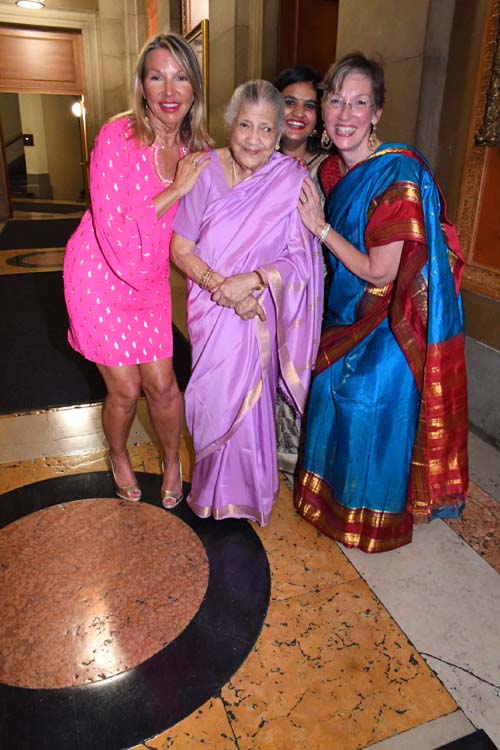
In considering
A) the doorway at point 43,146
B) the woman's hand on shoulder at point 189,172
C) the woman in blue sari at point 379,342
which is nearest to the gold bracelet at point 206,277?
the woman's hand on shoulder at point 189,172

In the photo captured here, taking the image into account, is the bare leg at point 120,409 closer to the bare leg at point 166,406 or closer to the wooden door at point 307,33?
the bare leg at point 166,406

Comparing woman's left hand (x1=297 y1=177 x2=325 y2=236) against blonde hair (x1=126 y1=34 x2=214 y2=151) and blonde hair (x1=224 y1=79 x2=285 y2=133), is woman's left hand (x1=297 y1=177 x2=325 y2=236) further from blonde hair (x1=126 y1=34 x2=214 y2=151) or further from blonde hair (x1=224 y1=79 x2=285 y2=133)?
blonde hair (x1=126 y1=34 x2=214 y2=151)

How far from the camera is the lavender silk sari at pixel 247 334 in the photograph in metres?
1.91

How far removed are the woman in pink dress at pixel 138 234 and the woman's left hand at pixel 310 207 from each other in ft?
1.22

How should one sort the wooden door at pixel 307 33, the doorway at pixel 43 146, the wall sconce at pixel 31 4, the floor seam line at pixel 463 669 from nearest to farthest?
the floor seam line at pixel 463 669 < the wooden door at pixel 307 33 < the wall sconce at pixel 31 4 < the doorway at pixel 43 146

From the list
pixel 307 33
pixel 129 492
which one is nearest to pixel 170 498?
pixel 129 492

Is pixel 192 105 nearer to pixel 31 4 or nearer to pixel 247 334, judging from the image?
pixel 247 334

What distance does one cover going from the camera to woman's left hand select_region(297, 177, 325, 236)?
1.91 metres

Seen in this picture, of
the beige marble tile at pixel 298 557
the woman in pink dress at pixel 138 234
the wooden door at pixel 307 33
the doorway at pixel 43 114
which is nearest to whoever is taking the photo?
the woman in pink dress at pixel 138 234

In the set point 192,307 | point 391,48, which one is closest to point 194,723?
point 192,307

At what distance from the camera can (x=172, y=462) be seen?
2416mm

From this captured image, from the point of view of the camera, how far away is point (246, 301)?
A: 6.40 feet

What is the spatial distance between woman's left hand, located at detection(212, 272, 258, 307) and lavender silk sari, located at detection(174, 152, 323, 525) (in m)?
0.05

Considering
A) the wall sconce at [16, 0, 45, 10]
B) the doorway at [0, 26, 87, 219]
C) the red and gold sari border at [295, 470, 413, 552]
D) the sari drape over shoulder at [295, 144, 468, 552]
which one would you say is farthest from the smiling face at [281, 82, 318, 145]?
the wall sconce at [16, 0, 45, 10]
